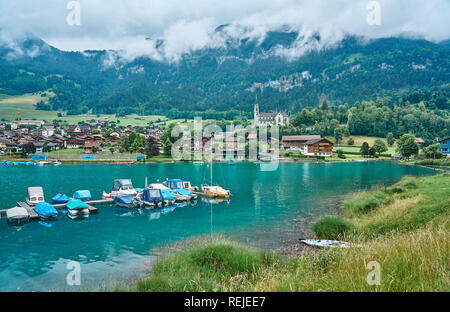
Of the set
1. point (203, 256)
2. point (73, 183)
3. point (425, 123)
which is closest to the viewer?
point (203, 256)

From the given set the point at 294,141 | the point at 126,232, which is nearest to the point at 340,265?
the point at 126,232

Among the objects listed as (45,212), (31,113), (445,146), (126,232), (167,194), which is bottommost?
(126,232)

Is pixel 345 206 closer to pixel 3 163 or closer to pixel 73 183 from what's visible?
pixel 73 183

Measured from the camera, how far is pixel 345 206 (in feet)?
81.6

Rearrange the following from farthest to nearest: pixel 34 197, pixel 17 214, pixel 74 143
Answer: pixel 74 143 < pixel 34 197 < pixel 17 214

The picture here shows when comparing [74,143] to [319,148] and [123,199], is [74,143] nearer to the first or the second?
[319,148]

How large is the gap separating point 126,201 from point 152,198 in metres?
2.46

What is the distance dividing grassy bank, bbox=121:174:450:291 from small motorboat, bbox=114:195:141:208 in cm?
1399

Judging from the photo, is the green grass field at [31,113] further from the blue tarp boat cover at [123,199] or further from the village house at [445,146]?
the blue tarp boat cover at [123,199]

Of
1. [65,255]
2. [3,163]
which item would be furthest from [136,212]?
[3,163]

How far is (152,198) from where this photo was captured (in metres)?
29.4

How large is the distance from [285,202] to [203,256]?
64.7ft

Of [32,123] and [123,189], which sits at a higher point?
[32,123]

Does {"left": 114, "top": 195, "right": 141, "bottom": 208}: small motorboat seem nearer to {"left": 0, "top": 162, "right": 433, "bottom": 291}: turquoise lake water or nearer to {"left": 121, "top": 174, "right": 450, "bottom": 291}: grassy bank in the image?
{"left": 0, "top": 162, "right": 433, "bottom": 291}: turquoise lake water
